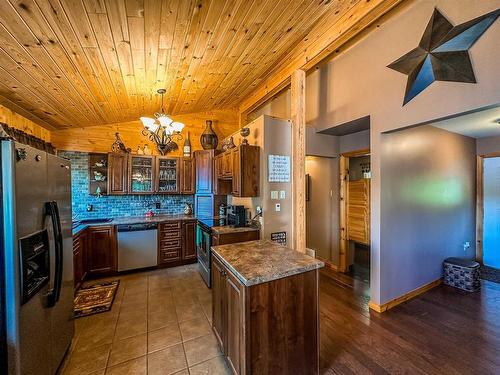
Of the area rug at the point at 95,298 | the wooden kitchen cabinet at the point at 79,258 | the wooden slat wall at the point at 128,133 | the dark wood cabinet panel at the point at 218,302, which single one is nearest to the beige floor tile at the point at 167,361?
the dark wood cabinet panel at the point at 218,302

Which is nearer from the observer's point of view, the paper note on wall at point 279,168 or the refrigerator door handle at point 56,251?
the refrigerator door handle at point 56,251

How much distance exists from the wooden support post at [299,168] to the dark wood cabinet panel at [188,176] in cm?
231

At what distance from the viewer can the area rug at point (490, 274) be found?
3.64 meters

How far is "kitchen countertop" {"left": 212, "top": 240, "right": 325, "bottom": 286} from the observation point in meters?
1.47

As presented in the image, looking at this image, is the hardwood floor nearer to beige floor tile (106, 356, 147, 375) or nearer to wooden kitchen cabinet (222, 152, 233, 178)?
beige floor tile (106, 356, 147, 375)

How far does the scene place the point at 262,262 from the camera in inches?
67.3

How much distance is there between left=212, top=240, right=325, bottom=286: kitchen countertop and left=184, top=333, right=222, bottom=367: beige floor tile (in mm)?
917

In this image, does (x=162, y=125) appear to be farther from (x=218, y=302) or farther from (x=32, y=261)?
(x=218, y=302)

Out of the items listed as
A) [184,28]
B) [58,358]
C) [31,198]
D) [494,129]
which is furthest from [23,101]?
[494,129]

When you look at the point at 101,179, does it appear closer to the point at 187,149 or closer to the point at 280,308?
the point at 187,149

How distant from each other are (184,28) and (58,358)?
2.94 metres

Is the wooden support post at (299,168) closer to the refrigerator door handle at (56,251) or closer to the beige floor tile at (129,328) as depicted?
the beige floor tile at (129,328)

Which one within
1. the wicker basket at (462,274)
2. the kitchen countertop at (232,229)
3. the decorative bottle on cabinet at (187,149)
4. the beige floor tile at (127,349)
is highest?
the decorative bottle on cabinet at (187,149)

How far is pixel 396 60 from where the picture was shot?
100 inches
